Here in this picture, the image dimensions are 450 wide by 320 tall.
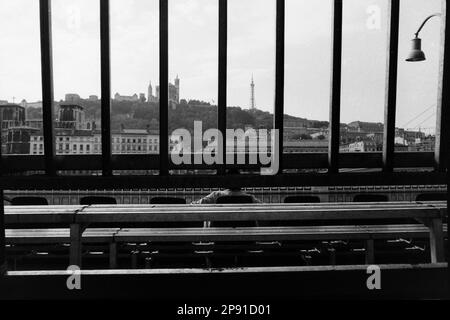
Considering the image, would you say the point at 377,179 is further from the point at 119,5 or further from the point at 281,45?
the point at 119,5

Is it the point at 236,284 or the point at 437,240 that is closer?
the point at 236,284

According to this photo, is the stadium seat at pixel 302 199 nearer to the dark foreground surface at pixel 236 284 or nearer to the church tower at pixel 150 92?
the dark foreground surface at pixel 236 284

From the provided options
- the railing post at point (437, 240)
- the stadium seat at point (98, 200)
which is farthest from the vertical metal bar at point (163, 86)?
the stadium seat at point (98, 200)

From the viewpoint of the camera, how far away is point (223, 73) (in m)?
2.00

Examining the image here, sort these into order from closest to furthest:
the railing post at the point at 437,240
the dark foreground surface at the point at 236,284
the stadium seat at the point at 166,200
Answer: the dark foreground surface at the point at 236,284, the railing post at the point at 437,240, the stadium seat at the point at 166,200

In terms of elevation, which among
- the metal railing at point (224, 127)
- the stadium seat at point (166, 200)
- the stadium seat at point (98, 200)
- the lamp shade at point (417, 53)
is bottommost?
the stadium seat at point (166, 200)

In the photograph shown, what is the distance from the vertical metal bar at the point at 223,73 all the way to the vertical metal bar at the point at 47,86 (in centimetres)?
76

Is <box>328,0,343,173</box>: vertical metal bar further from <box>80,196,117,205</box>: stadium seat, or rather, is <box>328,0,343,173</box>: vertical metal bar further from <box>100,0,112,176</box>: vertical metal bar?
<box>80,196,117,205</box>: stadium seat

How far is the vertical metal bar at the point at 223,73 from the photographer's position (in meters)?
1.95

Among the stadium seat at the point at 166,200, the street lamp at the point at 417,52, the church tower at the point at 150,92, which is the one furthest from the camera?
the stadium seat at the point at 166,200

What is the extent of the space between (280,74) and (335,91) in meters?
0.27

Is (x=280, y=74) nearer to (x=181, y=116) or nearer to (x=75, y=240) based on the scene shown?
(x=181, y=116)

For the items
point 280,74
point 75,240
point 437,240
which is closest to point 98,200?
point 75,240

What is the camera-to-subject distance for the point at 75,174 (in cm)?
203
